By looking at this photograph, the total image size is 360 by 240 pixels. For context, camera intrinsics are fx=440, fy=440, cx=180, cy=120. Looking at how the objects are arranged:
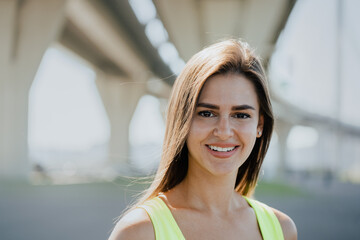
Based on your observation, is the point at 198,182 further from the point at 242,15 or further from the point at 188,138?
the point at 242,15

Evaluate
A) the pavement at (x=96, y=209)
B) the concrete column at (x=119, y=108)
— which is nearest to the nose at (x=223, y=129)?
the pavement at (x=96, y=209)

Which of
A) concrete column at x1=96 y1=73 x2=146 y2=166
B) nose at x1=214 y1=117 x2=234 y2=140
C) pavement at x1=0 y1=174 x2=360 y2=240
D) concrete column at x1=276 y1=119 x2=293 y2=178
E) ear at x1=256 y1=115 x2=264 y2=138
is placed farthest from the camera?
concrete column at x1=276 y1=119 x2=293 y2=178

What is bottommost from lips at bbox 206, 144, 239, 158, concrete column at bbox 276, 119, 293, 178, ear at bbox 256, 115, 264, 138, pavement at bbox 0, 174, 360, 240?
pavement at bbox 0, 174, 360, 240

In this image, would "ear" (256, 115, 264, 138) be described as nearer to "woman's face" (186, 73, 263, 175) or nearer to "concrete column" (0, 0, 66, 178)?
"woman's face" (186, 73, 263, 175)

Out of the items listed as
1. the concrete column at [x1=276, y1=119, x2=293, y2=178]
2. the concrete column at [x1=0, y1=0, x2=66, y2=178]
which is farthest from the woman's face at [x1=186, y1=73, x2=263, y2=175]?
the concrete column at [x1=276, y1=119, x2=293, y2=178]

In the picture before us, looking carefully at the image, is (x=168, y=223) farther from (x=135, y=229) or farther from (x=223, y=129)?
(x=223, y=129)

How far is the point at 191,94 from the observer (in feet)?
7.02

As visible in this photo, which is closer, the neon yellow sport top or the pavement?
the neon yellow sport top

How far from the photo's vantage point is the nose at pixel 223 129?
2131 mm

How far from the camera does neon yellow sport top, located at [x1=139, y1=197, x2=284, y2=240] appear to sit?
1944 millimetres

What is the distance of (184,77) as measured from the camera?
2.21 metres

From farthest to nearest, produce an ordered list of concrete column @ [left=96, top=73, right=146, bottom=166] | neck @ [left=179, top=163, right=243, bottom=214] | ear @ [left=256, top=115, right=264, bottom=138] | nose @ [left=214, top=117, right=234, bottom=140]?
concrete column @ [left=96, top=73, right=146, bottom=166]
ear @ [left=256, top=115, right=264, bottom=138]
neck @ [left=179, top=163, right=243, bottom=214]
nose @ [left=214, top=117, right=234, bottom=140]

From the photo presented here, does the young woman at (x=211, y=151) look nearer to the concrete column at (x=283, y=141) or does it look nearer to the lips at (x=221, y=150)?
the lips at (x=221, y=150)

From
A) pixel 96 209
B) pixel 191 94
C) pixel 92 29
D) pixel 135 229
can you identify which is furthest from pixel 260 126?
pixel 92 29
